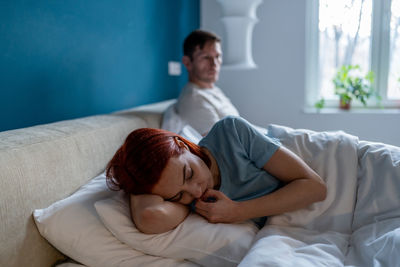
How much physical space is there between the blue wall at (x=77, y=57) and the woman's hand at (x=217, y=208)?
2.51ft

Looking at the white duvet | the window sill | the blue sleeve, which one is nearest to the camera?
the white duvet

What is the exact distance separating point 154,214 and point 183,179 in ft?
0.39

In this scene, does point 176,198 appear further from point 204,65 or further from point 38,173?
point 204,65

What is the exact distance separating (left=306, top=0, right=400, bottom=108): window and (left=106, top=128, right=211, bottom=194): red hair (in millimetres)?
2711

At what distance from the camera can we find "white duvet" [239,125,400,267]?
85cm

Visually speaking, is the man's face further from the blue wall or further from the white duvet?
the white duvet

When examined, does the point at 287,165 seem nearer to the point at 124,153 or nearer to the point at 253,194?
the point at 253,194

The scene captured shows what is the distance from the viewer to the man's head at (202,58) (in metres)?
2.28

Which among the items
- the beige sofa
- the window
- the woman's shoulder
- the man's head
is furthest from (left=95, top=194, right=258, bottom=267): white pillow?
the window

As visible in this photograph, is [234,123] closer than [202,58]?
Yes

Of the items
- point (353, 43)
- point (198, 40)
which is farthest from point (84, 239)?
point (353, 43)

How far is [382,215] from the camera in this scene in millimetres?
1018

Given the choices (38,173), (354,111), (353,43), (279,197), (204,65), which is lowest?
(354,111)

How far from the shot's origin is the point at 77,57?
66.9 inches
